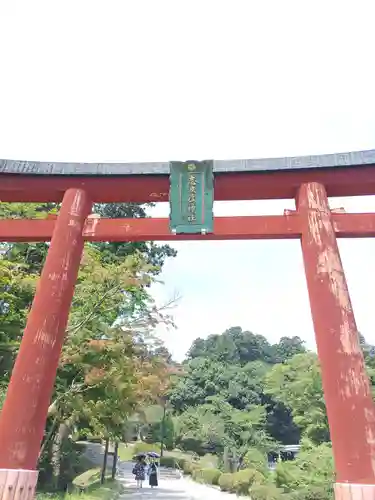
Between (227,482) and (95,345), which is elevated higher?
(95,345)

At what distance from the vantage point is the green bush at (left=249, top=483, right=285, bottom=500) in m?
15.1

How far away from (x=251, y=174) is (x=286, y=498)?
443 inches

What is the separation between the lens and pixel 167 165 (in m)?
7.41

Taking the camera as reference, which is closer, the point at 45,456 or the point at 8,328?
the point at 8,328

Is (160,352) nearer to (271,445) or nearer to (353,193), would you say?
(353,193)

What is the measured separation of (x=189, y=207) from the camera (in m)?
7.11

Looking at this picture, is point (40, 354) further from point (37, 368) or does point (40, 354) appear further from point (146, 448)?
point (146, 448)

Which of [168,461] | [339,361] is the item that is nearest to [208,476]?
[168,461]

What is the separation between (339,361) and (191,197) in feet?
11.1

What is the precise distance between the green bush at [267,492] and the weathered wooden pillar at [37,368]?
11712mm

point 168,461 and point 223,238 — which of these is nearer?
point 223,238

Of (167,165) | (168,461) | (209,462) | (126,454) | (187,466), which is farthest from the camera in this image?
(126,454)

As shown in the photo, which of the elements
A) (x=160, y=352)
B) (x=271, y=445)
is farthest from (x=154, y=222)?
(x=271, y=445)

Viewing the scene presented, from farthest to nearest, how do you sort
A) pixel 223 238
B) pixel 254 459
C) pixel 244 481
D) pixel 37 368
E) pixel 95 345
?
pixel 254 459
pixel 244 481
pixel 95 345
pixel 223 238
pixel 37 368
